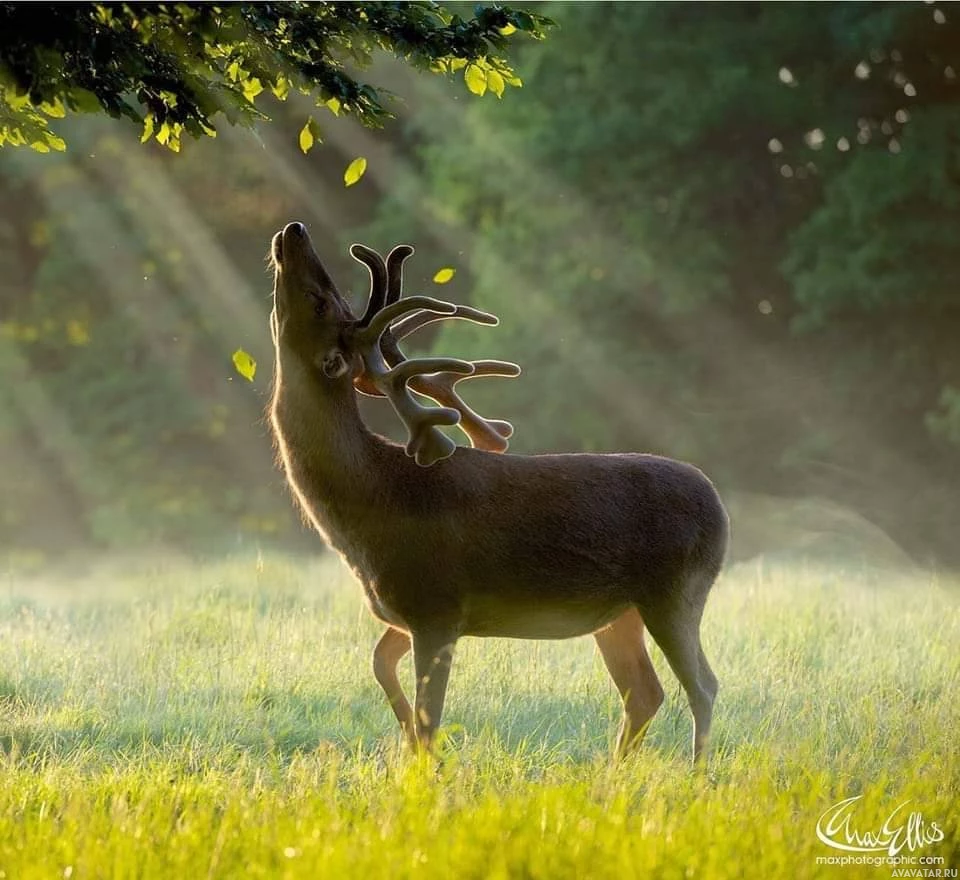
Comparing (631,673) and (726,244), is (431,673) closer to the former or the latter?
(631,673)

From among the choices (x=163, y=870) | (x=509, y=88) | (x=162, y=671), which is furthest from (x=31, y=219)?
(x=163, y=870)

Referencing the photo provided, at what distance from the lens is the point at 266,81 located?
Result: 267 inches

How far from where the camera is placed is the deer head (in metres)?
6.48

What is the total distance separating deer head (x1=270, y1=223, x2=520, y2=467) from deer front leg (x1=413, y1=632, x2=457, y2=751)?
30.0 inches

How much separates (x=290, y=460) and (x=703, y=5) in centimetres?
1452

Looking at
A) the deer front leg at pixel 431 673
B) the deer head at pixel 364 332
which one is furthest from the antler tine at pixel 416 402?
the deer front leg at pixel 431 673

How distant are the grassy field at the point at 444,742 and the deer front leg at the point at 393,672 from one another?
0.20 m

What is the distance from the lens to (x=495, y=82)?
21.1 feet

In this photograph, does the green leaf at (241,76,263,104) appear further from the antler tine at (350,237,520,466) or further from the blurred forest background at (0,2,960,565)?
the blurred forest background at (0,2,960,565)

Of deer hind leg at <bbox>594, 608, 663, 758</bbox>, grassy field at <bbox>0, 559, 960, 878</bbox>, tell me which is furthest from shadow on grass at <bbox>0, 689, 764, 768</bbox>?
deer hind leg at <bbox>594, 608, 663, 758</bbox>

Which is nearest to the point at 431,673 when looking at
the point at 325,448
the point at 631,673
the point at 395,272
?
the point at 325,448

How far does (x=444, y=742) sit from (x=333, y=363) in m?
1.87

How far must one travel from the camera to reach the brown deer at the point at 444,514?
6.57 m

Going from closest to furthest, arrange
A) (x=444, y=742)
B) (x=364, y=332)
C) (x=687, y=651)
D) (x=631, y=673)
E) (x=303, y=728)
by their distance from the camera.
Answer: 1. (x=364, y=332)
2. (x=687, y=651)
3. (x=444, y=742)
4. (x=631, y=673)
5. (x=303, y=728)
